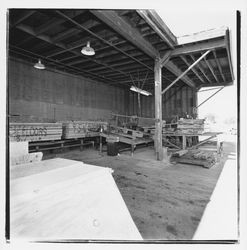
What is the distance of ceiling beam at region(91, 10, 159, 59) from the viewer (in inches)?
181

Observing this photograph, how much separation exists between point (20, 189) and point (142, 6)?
227 cm

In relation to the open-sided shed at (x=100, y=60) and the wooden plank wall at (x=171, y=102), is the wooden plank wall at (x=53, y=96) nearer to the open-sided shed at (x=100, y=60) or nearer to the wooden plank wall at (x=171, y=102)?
the open-sided shed at (x=100, y=60)

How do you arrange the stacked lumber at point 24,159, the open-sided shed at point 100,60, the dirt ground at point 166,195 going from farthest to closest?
1. the open-sided shed at point 100,60
2. the dirt ground at point 166,195
3. the stacked lumber at point 24,159

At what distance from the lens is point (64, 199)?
62.1 inches

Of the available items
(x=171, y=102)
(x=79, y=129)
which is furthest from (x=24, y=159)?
(x=171, y=102)

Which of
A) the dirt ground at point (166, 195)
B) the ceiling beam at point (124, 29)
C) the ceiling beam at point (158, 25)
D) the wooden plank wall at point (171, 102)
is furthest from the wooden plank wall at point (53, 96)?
the ceiling beam at point (158, 25)

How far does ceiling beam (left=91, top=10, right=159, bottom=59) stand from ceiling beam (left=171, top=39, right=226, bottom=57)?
3.80 feet

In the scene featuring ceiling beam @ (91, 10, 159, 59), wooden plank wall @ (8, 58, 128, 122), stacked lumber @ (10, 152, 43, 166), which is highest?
ceiling beam @ (91, 10, 159, 59)

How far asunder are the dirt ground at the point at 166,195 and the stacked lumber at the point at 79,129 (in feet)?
14.5

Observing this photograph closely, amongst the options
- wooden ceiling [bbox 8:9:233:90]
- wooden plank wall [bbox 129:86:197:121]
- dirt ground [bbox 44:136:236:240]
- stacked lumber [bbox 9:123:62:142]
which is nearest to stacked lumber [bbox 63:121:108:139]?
stacked lumber [bbox 9:123:62:142]

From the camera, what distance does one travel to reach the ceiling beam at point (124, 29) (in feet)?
15.1

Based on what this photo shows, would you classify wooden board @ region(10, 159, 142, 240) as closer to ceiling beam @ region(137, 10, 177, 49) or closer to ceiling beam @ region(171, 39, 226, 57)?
ceiling beam @ region(137, 10, 177, 49)

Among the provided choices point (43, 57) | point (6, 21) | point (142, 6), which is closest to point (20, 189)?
point (6, 21)

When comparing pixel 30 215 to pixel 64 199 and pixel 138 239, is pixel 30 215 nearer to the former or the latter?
pixel 64 199
